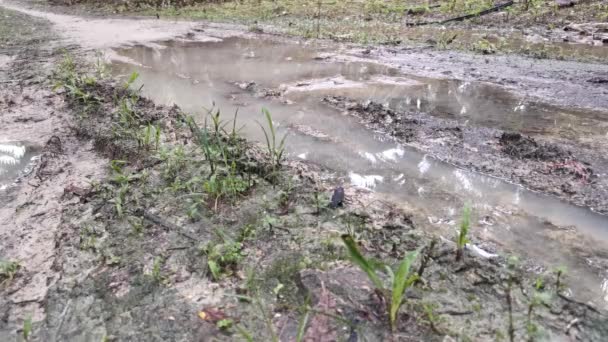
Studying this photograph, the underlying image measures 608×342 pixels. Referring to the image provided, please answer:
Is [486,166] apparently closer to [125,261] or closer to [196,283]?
[196,283]

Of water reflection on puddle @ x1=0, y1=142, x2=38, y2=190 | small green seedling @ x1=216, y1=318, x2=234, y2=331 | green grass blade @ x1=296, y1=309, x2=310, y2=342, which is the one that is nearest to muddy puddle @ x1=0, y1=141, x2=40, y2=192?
water reflection on puddle @ x1=0, y1=142, x2=38, y2=190

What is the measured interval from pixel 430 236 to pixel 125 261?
5.78 ft

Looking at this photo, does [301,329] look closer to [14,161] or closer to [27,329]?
[27,329]

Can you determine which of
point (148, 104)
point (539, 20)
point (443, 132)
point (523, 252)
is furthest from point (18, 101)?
point (539, 20)

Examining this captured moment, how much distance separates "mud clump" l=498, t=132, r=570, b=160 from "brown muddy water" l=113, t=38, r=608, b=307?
44 centimetres

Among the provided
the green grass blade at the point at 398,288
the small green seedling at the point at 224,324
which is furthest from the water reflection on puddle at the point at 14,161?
the green grass blade at the point at 398,288

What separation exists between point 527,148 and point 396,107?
1.60 meters

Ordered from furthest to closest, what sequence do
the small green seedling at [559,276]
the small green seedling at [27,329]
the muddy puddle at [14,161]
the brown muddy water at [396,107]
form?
the muddy puddle at [14,161], the brown muddy water at [396,107], the small green seedling at [559,276], the small green seedling at [27,329]

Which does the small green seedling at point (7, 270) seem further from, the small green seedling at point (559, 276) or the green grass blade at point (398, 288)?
the small green seedling at point (559, 276)

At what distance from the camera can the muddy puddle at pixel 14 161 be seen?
3491 mm

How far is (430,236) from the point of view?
2557 mm

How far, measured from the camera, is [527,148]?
361cm

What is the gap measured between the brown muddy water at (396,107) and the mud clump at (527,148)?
0.44 meters

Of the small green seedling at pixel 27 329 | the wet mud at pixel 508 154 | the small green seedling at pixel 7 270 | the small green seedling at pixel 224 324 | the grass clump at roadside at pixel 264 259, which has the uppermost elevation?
the wet mud at pixel 508 154
